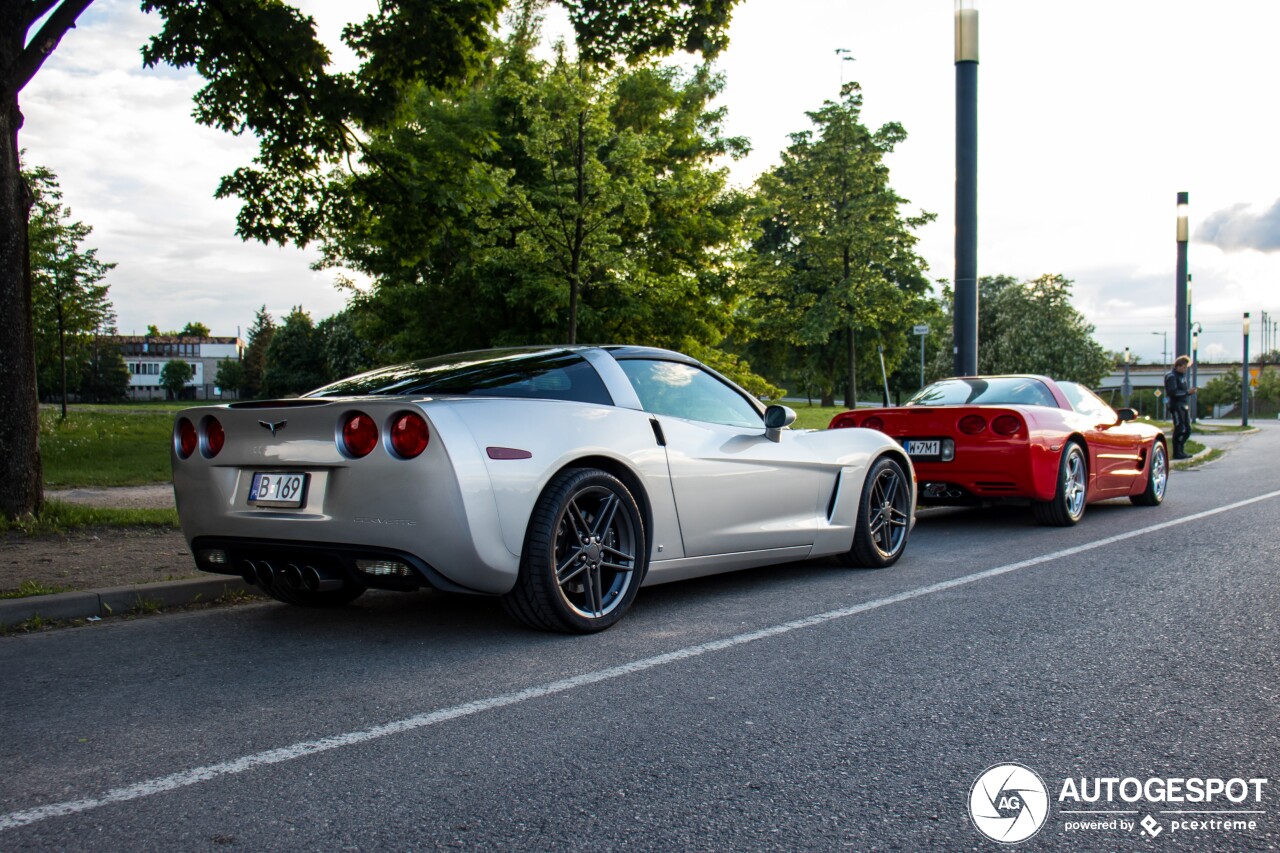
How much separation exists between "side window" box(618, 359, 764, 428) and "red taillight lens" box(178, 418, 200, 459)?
2063mm

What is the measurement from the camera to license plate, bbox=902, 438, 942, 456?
8.66 meters

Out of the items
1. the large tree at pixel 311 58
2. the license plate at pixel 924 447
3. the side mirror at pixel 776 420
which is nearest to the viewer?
the side mirror at pixel 776 420

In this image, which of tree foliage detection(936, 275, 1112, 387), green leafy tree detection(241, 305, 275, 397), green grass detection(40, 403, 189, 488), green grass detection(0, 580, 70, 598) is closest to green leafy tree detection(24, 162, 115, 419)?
green grass detection(40, 403, 189, 488)

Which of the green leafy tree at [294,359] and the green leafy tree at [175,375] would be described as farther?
the green leafy tree at [175,375]

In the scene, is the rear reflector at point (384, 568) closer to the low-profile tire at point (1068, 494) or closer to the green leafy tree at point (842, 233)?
the low-profile tire at point (1068, 494)

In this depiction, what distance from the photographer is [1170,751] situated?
3.12 meters

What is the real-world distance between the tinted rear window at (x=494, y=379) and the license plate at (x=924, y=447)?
4.30 m

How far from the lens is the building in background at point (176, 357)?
152 metres

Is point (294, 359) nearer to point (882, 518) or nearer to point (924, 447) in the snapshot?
point (924, 447)

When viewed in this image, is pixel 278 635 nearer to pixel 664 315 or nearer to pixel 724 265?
pixel 664 315

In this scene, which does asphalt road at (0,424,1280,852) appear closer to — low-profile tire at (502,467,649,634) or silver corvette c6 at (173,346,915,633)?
low-profile tire at (502,467,649,634)

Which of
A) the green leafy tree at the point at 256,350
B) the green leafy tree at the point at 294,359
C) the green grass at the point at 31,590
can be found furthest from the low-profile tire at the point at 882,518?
the green leafy tree at the point at 256,350

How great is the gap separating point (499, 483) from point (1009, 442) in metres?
5.38

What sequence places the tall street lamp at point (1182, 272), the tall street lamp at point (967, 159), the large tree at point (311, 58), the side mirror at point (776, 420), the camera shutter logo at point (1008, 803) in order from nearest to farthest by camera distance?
1. the camera shutter logo at point (1008, 803)
2. the side mirror at point (776, 420)
3. the large tree at point (311, 58)
4. the tall street lamp at point (967, 159)
5. the tall street lamp at point (1182, 272)
